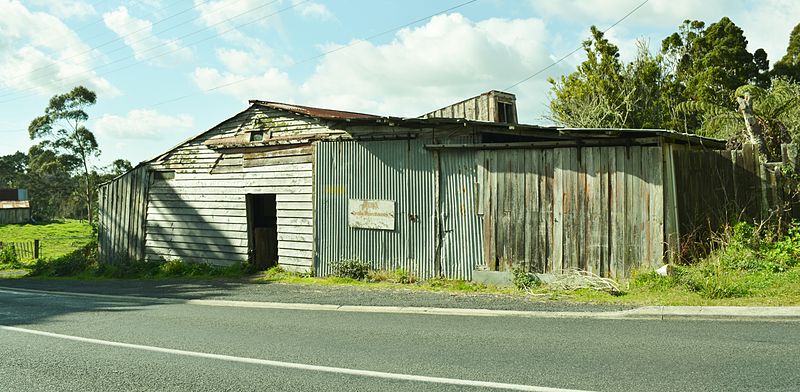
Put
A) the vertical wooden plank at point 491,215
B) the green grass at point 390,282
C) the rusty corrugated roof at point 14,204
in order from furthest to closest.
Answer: the rusty corrugated roof at point 14,204, the vertical wooden plank at point 491,215, the green grass at point 390,282

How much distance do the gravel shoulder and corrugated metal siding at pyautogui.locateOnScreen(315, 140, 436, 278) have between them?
1.43 metres

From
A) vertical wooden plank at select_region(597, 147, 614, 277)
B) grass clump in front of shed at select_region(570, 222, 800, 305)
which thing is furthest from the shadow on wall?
grass clump in front of shed at select_region(570, 222, 800, 305)

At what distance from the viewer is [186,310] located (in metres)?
10.7

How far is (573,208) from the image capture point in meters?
11.9

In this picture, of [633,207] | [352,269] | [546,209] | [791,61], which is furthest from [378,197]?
[791,61]

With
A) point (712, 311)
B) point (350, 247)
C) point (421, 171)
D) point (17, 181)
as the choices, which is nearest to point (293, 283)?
point (350, 247)

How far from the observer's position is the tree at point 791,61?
38406 millimetres

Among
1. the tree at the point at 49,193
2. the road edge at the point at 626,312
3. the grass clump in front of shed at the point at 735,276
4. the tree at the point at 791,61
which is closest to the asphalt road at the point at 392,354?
the road edge at the point at 626,312

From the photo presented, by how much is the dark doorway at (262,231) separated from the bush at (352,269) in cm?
318

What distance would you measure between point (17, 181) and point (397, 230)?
3398 inches

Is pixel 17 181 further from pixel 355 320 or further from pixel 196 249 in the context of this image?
pixel 355 320

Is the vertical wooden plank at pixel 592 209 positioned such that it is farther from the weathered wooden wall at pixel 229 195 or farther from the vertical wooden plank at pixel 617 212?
the weathered wooden wall at pixel 229 195

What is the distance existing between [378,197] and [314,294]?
126 inches

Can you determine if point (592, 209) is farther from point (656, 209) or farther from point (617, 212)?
point (656, 209)
